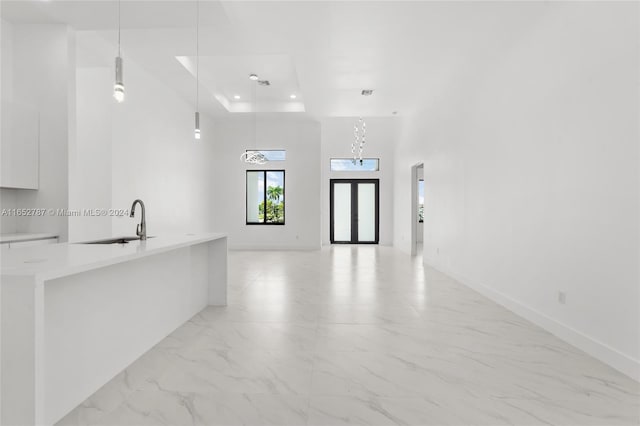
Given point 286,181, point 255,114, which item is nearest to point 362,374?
point 286,181

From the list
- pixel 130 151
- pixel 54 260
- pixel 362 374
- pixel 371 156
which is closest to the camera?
pixel 54 260

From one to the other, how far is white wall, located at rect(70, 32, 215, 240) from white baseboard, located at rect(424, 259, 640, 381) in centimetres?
507

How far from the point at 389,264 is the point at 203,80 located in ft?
17.5

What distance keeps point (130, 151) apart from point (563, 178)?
19.3 ft

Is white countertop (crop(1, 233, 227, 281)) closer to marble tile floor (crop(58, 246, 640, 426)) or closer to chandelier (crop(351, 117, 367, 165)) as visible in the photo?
marble tile floor (crop(58, 246, 640, 426))

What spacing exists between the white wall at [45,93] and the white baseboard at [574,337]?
16.8ft

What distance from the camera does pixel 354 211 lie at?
11500mm

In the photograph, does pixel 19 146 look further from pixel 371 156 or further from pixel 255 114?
pixel 371 156

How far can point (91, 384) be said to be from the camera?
1.97 meters

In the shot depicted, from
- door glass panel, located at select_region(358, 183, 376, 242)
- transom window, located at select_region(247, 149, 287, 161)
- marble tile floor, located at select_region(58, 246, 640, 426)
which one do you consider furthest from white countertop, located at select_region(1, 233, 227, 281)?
door glass panel, located at select_region(358, 183, 376, 242)

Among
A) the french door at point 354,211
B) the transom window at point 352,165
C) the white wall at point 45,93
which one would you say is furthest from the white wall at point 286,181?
the white wall at point 45,93

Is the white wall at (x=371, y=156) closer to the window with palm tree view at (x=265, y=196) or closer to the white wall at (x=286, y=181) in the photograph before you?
the white wall at (x=286, y=181)

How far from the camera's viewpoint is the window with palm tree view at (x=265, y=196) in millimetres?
9516

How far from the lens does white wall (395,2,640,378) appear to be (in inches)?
90.6
